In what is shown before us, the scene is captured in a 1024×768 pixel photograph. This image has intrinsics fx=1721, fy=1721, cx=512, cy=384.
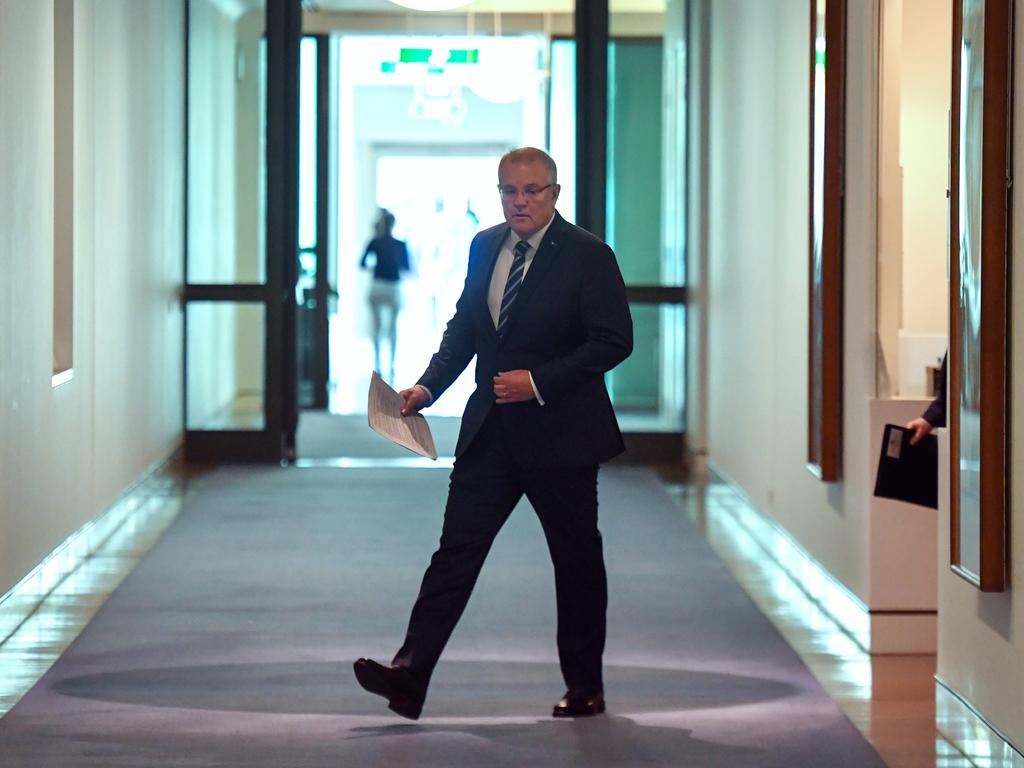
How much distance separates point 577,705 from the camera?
476 centimetres

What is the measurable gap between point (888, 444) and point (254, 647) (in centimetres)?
215

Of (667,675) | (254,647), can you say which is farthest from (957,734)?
(254,647)

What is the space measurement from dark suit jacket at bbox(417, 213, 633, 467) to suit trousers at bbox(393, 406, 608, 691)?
56 millimetres

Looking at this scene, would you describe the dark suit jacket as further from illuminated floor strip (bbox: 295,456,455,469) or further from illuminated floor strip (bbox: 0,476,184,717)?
illuminated floor strip (bbox: 295,456,455,469)

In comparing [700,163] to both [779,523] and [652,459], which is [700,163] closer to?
[652,459]

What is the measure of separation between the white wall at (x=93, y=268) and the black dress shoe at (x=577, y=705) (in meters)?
2.03

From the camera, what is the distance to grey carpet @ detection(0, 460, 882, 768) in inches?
174

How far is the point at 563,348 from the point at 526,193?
0.43 meters

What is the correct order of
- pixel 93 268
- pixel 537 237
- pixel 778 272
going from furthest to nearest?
1. pixel 778 272
2. pixel 93 268
3. pixel 537 237

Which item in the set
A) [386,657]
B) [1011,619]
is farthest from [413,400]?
[1011,619]

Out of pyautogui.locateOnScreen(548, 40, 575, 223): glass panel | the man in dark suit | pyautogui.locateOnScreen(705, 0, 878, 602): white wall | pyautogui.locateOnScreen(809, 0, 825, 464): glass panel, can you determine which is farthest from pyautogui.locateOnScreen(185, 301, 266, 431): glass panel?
the man in dark suit

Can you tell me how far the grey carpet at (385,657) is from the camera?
14.5ft

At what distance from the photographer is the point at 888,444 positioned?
214 inches

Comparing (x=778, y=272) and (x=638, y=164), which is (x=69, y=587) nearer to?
(x=778, y=272)
